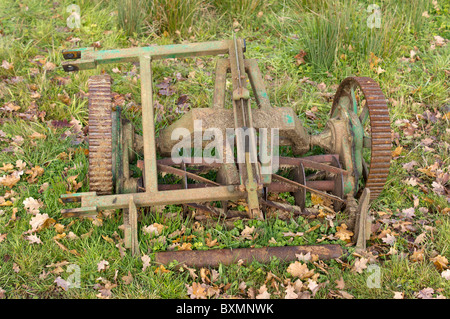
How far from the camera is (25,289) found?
11.3 ft

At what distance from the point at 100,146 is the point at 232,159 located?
1.04 metres

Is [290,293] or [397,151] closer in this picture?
[290,293]

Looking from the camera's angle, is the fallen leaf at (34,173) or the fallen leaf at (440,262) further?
the fallen leaf at (34,173)

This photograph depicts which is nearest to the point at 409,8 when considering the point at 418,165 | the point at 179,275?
the point at 418,165

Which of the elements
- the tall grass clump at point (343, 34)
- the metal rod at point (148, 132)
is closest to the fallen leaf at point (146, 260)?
Answer: the metal rod at point (148, 132)

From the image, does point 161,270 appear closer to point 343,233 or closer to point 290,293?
point 290,293

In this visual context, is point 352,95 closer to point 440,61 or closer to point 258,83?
point 258,83

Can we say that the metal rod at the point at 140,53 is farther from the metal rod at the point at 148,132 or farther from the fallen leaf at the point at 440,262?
the fallen leaf at the point at 440,262

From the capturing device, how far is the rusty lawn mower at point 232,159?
3459mm

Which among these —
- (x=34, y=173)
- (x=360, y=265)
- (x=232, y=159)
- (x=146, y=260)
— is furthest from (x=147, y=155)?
(x=360, y=265)

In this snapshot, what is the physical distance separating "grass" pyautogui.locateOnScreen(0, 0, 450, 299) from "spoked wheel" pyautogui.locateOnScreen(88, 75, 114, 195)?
0.44 meters

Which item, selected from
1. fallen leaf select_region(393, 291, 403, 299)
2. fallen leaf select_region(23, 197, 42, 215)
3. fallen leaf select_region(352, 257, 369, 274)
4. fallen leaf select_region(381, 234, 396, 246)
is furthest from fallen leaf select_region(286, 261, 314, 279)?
fallen leaf select_region(23, 197, 42, 215)

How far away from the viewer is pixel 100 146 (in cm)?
358

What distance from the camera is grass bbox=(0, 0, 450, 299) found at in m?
3.52
